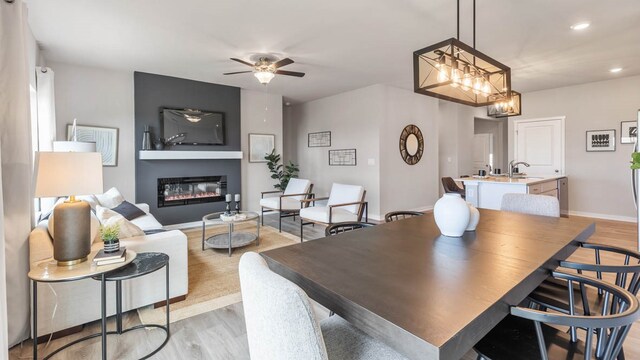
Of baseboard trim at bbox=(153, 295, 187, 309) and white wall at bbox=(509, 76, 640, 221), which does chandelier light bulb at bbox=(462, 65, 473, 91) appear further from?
white wall at bbox=(509, 76, 640, 221)

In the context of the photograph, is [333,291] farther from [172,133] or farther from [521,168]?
[521,168]

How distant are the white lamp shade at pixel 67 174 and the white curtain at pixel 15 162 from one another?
1.14 feet

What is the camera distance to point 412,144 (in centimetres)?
641

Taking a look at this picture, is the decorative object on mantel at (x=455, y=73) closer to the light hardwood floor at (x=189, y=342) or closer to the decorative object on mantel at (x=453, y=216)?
the decorative object on mantel at (x=453, y=216)

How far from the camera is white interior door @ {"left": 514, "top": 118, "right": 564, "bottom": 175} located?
245 inches

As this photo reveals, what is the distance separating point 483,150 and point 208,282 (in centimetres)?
885

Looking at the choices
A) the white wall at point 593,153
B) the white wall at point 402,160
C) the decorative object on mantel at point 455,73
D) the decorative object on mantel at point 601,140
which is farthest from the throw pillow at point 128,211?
the decorative object on mantel at point 601,140

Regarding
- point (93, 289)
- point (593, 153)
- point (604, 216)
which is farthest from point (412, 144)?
point (93, 289)

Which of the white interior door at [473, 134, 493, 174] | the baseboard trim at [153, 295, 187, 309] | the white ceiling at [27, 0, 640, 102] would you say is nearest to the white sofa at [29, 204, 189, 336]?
the baseboard trim at [153, 295, 187, 309]

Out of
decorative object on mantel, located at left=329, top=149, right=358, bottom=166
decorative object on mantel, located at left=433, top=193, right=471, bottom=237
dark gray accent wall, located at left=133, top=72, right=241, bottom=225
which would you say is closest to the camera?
decorative object on mantel, located at left=433, top=193, right=471, bottom=237

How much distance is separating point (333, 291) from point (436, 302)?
1.09ft

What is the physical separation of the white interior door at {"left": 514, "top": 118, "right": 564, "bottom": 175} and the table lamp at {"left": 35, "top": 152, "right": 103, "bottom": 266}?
7.62m

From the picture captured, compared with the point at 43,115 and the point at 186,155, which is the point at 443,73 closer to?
the point at 43,115

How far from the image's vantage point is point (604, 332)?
1.02 metres
